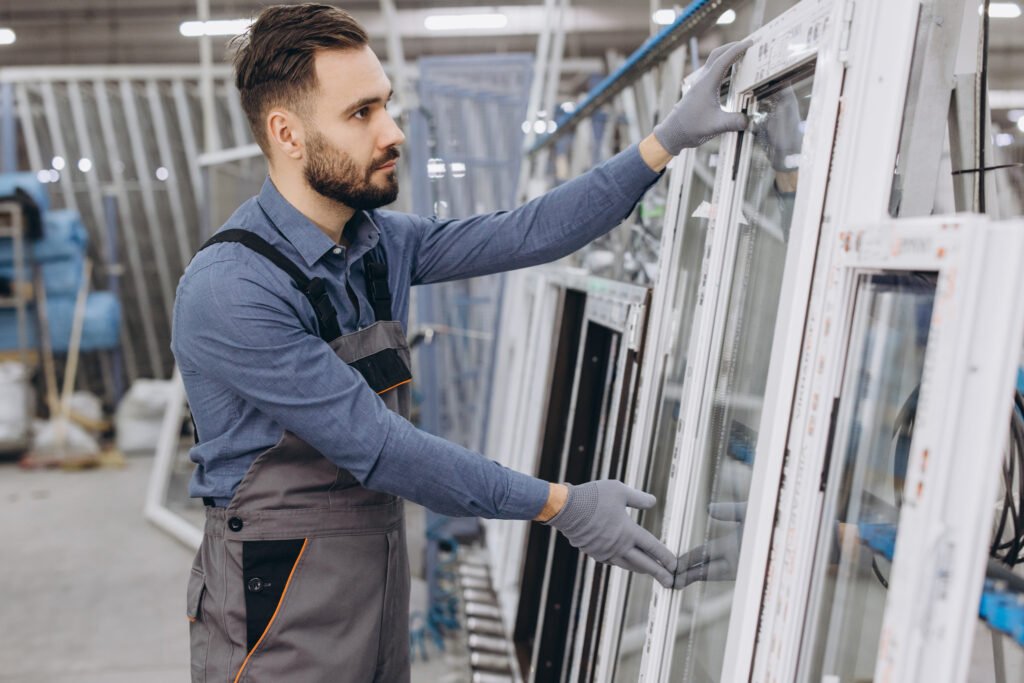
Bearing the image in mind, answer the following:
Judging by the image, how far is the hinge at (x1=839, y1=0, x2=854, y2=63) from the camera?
1036 mm

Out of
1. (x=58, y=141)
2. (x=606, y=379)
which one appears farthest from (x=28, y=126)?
(x=606, y=379)

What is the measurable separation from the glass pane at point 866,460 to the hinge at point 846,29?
0.90 ft

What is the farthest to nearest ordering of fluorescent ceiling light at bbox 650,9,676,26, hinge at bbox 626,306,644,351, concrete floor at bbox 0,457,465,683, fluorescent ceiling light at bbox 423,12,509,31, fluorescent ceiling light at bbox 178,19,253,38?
fluorescent ceiling light at bbox 423,12,509,31 < fluorescent ceiling light at bbox 178,19,253,38 < fluorescent ceiling light at bbox 650,9,676,26 < concrete floor at bbox 0,457,465,683 < hinge at bbox 626,306,644,351

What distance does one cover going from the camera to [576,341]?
2.54m

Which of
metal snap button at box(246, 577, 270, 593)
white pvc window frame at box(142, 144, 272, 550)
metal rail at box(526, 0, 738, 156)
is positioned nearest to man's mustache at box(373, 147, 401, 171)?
metal rail at box(526, 0, 738, 156)

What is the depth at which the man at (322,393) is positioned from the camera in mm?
1394

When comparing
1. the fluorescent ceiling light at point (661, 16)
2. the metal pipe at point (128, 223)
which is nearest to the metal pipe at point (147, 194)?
the metal pipe at point (128, 223)

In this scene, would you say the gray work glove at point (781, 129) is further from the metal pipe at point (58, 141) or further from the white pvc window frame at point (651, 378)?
the metal pipe at point (58, 141)

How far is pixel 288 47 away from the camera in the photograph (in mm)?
1499

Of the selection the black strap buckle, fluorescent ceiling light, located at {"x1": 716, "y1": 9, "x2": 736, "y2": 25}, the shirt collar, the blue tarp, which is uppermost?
fluorescent ceiling light, located at {"x1": 716, "y1": 9, "x2": 736, "y2": 25}

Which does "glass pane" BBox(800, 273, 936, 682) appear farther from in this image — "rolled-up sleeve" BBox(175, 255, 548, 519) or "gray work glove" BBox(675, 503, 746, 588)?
"rolled-up sleeve" BBox(175, 255, 548, 519)

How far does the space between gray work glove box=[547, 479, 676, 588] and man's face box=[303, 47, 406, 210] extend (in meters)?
0.65

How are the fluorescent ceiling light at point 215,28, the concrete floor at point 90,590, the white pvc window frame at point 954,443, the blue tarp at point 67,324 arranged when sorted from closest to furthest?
the white pvc window frame at point 954,443 < the concrete floor at point 90,590 < the blue tarp at point 67,324 < the fluorescent ceiling light at point 215,28

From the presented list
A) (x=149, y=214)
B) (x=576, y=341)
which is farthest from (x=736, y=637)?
(x=149, y=214)
